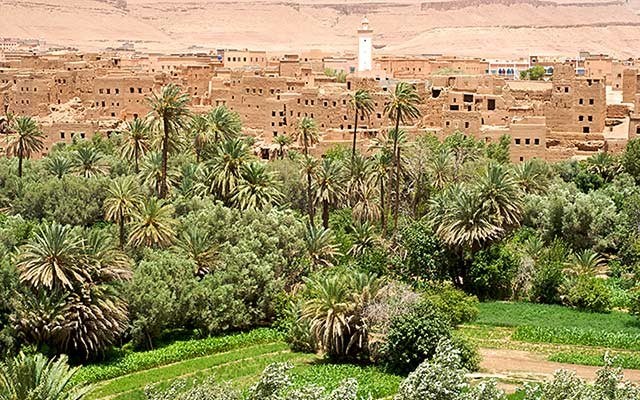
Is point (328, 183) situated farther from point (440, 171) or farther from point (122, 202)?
point (122, 202)

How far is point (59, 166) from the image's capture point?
45.3 metres

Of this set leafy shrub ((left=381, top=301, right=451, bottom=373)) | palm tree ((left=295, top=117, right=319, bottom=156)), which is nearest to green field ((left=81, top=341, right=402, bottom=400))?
leafy shrub ((left=381, top=301, right=451, bottom=373))

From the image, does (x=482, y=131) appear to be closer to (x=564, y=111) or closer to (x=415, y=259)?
(x=564, y=111)

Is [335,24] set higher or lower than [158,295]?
higher

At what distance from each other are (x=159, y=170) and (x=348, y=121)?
688 inches

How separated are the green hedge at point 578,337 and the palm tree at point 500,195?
5.22 meters

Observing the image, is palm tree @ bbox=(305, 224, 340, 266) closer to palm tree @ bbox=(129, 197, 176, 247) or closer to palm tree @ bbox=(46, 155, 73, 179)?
palm tree @ bbox=(129, 197, 176, 247)

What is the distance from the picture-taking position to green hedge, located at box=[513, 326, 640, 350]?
28445 mm

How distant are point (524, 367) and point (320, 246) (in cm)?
1049

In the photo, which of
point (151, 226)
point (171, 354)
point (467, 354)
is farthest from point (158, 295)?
point (467, 354)

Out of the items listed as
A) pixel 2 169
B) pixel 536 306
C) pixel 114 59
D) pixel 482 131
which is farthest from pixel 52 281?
pixel 114 59

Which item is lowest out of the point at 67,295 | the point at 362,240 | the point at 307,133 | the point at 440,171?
the point at 362,240

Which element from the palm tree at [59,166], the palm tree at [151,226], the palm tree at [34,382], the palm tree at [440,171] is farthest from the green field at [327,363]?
the palm tree at [59,166]

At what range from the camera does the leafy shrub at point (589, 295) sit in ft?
105
